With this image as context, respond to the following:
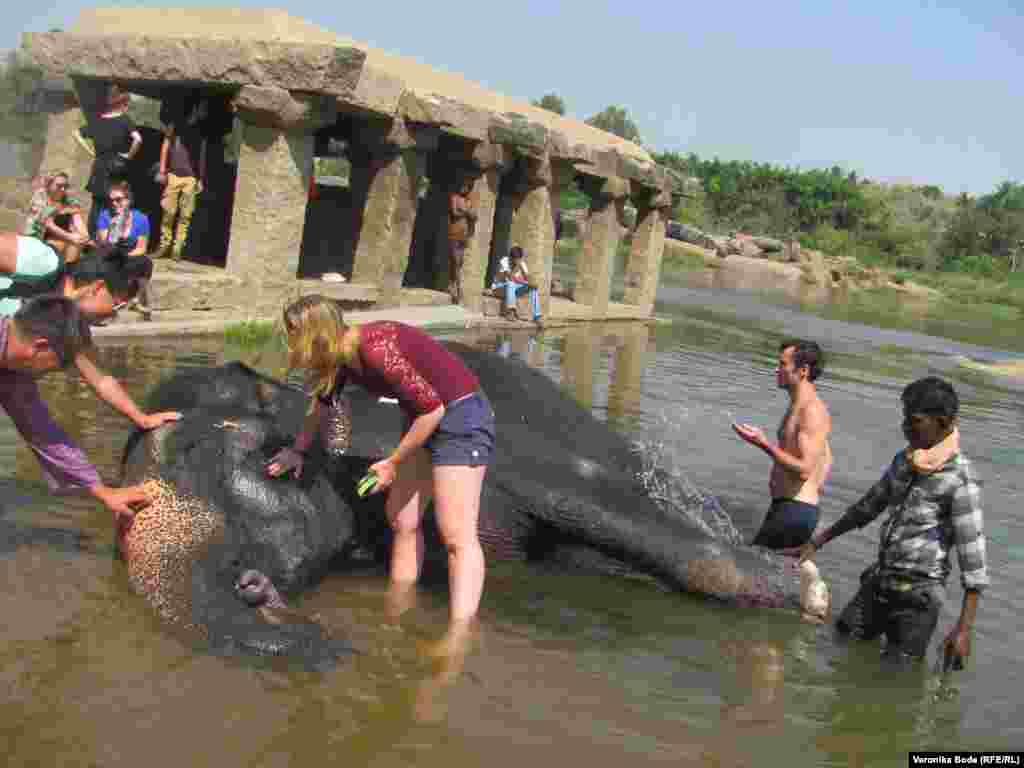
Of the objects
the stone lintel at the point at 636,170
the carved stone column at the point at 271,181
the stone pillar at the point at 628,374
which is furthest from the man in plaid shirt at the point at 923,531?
the stone lintel at the point at 636,170

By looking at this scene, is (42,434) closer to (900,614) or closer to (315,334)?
(315,334)

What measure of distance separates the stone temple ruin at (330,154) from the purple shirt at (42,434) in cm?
619

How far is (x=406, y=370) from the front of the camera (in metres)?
4.37

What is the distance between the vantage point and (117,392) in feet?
14.4

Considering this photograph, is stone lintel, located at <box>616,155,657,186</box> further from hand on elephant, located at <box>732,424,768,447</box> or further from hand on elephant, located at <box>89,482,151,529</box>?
hand on elephant, located at <box>89,482,151,529</box>

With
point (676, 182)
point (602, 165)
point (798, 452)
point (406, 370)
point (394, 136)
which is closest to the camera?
point (406, 370)

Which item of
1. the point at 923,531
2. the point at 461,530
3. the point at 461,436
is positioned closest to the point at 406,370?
the point at 461,436

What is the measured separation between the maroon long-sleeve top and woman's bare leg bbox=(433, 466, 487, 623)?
0.31 meters

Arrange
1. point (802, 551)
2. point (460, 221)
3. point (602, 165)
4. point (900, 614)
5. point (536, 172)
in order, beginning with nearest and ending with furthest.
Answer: point (900, 614) < point (802, 551) < point (460, 221) < point (536, 172) < point (602, 165)

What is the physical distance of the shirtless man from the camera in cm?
550

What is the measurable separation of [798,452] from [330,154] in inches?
527

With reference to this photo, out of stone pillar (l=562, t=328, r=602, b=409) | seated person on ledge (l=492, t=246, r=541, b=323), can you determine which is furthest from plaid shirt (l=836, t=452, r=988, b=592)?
seated person on ledge (l=492, t=246, r=541, b=323)

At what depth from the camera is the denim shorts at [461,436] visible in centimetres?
448

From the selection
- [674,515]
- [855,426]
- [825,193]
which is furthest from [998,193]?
[674,515]
